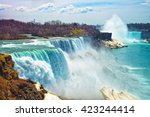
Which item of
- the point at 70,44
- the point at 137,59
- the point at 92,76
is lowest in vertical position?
the point at 92,76

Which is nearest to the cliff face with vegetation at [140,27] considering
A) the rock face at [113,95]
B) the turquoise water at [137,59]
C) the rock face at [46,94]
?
the turquoise water at [137,59]

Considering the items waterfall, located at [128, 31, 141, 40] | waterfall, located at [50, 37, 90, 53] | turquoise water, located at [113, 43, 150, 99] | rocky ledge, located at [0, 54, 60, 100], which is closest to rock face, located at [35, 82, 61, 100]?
rocky ledge, located at [0, 54, 60, 100]

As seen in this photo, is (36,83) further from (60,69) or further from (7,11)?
(7,11)

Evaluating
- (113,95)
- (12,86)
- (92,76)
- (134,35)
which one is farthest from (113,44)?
(12,86)

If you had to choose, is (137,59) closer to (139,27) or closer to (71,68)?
(139,27)

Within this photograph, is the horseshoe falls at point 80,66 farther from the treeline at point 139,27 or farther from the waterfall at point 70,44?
the treeline at point 139,27

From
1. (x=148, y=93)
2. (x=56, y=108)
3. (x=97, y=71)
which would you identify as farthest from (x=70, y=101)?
(x=148, y=93)

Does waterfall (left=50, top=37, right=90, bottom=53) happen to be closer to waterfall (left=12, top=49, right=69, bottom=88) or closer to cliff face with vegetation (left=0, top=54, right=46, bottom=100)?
waterfall (left=12, top=49, right=69, bottom=88)
